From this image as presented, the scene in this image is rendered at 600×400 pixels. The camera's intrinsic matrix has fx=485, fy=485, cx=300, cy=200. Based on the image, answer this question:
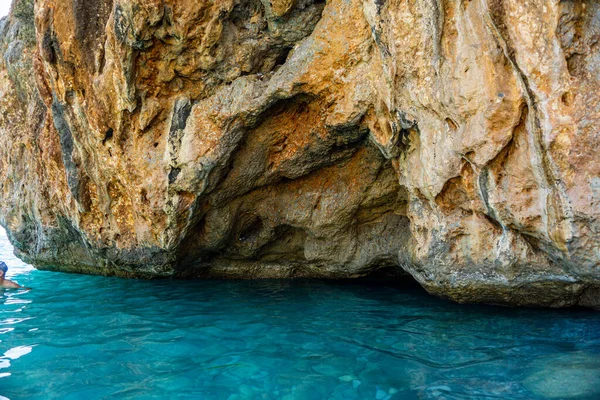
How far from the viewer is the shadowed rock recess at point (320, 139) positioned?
4.65 metres

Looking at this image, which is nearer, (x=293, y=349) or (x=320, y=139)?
(x=293, y=349)

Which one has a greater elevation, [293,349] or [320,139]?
[320,139]

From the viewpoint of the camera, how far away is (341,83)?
6441mm

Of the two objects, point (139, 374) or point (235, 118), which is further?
point (235, 118)

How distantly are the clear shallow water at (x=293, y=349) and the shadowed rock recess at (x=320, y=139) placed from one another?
0.67 m

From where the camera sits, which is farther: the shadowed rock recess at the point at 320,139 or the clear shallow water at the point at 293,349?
the shadowed rock recess at the point at 320,139

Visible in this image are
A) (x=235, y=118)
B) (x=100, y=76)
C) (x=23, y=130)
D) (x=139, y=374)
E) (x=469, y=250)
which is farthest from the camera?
(x=23, y=130)

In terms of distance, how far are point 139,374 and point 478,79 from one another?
14.6ft

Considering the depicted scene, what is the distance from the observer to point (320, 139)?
709cm

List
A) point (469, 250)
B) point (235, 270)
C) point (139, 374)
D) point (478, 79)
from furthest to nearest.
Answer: point (235, 270)
point (469, 250)
point (478, 79)
point (139, 374)

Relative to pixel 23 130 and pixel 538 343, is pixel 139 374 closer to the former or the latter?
pixel 538 343

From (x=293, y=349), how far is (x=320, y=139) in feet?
10.4

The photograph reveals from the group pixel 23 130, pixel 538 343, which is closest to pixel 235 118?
pixel 538 343

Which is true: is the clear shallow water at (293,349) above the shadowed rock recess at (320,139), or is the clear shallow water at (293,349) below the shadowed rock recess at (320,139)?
below
